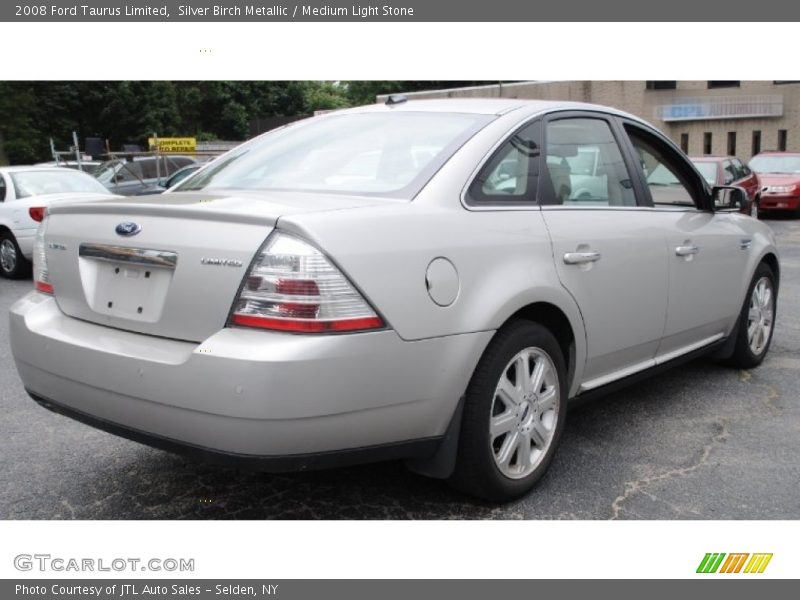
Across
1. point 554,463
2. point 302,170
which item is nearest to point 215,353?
point 302,170

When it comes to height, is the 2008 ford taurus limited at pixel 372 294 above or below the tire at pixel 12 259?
above

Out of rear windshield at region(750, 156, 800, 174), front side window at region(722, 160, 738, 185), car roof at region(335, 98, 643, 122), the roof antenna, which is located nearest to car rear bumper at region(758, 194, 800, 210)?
rear windshield at region(750, 156, 800, 174)

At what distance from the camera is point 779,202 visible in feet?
61.5

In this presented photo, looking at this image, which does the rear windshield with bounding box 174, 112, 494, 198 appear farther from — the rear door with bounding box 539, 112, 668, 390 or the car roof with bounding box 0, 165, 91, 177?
the car roof with bounding box 0, 165, 91, 177

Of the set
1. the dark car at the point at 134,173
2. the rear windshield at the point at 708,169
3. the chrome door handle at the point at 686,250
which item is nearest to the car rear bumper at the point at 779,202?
the rear windshield at the point at 708,169

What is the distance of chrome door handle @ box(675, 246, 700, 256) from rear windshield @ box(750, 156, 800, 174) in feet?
57.7

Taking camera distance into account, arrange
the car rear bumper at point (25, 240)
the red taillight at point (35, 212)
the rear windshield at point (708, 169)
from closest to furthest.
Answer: the red taillight at point (35, 212)
the car rear bumper at point (25, 240)
the rear windshield at point (708, 169)

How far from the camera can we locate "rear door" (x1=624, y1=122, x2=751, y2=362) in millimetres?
4312

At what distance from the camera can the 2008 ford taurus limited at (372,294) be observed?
263cm

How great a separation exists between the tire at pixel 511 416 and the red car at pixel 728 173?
11525 millimetres

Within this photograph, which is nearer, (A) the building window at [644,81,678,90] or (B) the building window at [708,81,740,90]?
(B) the building window at [708,81,740,90]

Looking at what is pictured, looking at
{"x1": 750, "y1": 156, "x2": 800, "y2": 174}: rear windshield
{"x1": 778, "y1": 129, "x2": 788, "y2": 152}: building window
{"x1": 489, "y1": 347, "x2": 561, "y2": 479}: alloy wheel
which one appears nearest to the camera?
{"x1": 489, "y1": 347, "x2": 561, "y2": 479}: alloy wheel

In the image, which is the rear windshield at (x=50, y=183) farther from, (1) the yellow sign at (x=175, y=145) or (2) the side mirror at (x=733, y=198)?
(1) the yellow sign at (x=175, y=145)

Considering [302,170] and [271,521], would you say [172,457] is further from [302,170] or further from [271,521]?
[302,170]
